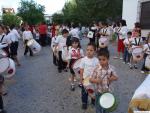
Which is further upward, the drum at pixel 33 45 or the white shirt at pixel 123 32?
the white shirt at pixel 123 32

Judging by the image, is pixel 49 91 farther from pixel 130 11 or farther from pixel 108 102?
pixel 130 11

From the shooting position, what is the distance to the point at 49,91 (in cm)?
853

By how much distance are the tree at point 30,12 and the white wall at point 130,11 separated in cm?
1813

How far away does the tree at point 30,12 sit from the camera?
41594mm

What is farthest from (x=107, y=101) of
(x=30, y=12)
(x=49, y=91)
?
(x=30, y=12)

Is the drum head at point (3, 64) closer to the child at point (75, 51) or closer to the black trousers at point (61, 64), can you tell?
the child at point (75, 51)

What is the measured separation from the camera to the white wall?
23.3 meters

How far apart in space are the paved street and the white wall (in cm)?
1188

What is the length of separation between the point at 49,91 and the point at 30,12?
113 feet

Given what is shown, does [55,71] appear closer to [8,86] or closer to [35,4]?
[8,86]

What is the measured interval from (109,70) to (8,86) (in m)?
4.78

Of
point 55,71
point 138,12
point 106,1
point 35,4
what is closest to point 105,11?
point 106,1

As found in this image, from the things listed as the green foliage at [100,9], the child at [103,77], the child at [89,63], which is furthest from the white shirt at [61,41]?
the green foliage at [100,9]

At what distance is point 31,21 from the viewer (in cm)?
4181
